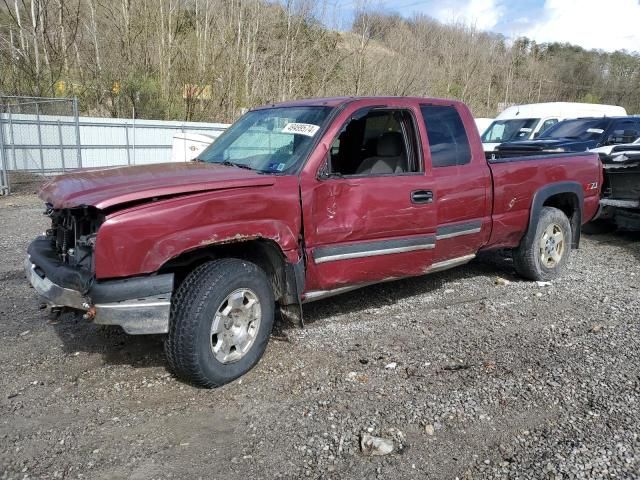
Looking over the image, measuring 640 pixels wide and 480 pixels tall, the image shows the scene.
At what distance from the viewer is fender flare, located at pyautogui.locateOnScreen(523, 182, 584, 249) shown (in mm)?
5805

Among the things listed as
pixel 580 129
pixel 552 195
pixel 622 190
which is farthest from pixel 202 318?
pixel 580 129

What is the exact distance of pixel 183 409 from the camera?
10.9 ft

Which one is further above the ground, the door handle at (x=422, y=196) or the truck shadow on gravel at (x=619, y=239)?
the door handle at (x=422, y=196)

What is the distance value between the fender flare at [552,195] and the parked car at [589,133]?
13.2 ft

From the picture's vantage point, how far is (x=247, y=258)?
393cm

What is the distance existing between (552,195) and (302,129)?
324 centimetres

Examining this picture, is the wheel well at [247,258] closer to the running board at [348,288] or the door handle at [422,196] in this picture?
the running board at [348,288]

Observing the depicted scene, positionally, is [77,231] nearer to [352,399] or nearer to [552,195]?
[352,399]

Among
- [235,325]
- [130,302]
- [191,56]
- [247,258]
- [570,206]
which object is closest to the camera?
[130,302]

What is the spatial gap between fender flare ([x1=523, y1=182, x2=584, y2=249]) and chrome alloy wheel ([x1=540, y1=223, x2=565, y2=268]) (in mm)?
227

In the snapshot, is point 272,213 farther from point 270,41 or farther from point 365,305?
point 270,41

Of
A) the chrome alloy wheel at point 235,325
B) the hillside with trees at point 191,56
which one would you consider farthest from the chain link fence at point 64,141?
Answer: the chrome alloy wheel at point 235,325

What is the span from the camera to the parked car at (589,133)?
1057cm

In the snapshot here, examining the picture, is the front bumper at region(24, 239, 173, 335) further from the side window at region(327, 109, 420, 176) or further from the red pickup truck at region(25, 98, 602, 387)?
the side window at region(327, 109, 420, 176)
